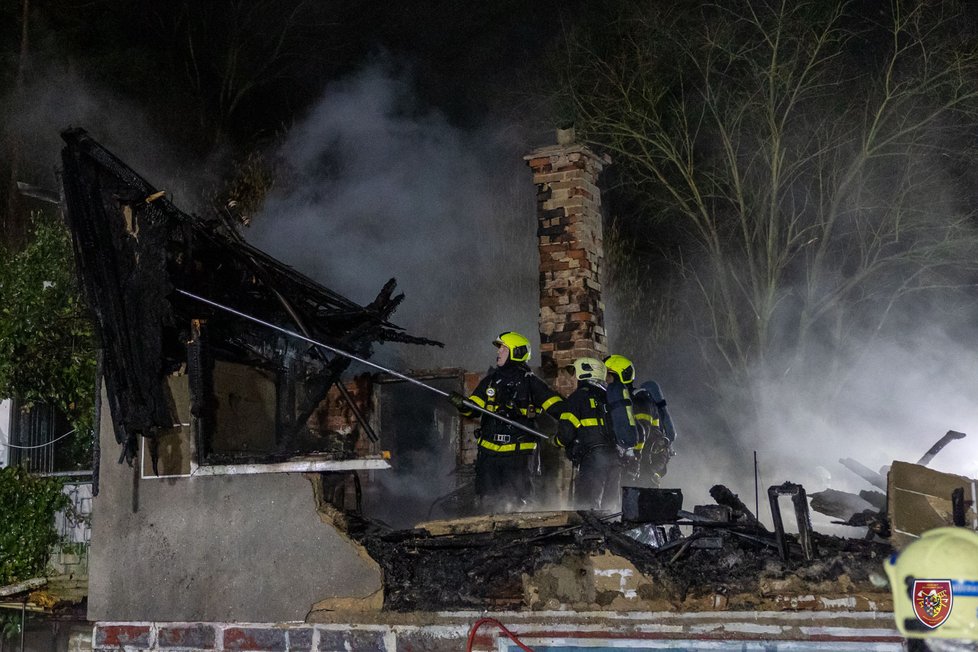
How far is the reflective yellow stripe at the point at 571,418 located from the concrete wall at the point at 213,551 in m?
2.29

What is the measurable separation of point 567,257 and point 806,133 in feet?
30.2

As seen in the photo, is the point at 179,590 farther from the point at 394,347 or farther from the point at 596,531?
the point at 394,347

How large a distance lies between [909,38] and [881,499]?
1259cm

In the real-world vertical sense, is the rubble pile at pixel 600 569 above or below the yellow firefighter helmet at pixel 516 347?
below

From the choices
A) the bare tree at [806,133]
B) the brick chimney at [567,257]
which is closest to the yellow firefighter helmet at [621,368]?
the brick chimney at [567,257]

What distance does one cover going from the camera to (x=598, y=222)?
36.8 feet

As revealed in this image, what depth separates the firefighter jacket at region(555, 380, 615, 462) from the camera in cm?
865

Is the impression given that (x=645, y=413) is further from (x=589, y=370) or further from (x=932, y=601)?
(x=932, y=601)

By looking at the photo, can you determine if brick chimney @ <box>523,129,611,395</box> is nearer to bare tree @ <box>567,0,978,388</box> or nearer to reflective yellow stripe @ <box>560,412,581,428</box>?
reflective yellow stripe @ <box>560,412,581,428</box>

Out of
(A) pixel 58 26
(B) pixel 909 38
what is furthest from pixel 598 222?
(A) pixel 58 26

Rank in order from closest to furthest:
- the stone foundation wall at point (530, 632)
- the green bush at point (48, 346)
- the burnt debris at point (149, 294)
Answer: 1. the stone foundation wall at point (530, 632)
2. the burnt debris at point (149, 294)
3. the green bush at point (48, 346)

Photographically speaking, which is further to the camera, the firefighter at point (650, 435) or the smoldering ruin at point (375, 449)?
the firefighter at point (650, 435)

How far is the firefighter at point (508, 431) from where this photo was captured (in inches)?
342

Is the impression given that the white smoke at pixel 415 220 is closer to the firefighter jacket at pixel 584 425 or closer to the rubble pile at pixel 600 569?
the firefighter jacket at pixel 584 425
